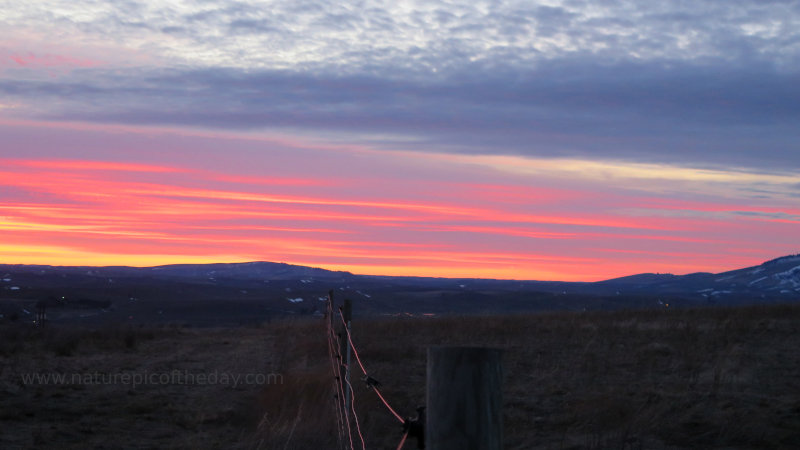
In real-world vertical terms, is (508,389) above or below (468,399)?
below

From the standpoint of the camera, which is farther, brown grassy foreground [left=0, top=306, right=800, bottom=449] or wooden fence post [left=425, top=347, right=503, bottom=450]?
brown grassy foreground [left=0, top=306, right=800, bottom=449]

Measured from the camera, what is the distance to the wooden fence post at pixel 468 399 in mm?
2619

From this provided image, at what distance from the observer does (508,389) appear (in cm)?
1386

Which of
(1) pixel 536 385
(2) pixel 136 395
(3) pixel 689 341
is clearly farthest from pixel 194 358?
(3) pixel 689 341

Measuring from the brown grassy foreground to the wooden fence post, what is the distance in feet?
23.9

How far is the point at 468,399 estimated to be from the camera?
263cm

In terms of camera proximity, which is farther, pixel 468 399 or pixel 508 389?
pixel 508 389

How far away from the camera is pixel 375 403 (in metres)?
12.0

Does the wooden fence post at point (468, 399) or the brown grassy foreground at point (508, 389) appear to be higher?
the wooden fence post at point (468, 399)

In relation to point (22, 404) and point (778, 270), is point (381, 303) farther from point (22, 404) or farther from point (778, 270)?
point (778, 270)

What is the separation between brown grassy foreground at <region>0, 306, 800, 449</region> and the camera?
34.4ft

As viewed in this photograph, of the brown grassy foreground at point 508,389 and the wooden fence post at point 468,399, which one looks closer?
the wooden fence post at point 468,399

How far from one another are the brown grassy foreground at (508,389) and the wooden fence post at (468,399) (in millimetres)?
7285

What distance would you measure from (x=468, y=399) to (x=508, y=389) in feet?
38.0
